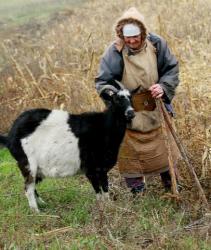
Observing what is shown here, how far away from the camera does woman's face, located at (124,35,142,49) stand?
6.43m

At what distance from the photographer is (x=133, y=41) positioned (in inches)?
254

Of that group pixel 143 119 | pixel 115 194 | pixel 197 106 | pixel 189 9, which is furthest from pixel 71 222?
pixel 189 9

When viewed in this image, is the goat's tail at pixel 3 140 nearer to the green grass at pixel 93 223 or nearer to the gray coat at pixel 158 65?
the green grass at pixel 93 223

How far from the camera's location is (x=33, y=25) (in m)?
19.0

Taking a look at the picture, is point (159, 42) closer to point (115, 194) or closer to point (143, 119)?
point (143, 119)

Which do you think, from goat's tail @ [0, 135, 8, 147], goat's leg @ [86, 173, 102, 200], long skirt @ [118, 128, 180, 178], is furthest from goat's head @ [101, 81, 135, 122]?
goat's tail @ [0, 135, 8, 147]

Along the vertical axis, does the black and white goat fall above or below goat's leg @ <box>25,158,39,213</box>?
above

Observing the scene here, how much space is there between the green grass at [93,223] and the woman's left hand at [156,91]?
1128 millimetres

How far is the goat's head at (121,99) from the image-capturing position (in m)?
6.49

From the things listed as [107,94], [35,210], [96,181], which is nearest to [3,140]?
[35,210]

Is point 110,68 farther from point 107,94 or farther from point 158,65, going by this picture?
point 158,65

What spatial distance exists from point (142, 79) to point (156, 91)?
33cm

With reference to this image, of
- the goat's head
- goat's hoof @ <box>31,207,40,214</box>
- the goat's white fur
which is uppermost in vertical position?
the goat's head

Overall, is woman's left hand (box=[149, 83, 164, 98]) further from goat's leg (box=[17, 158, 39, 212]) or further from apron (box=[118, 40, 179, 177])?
goat's leg (box=[17, 158, 39, 212])
